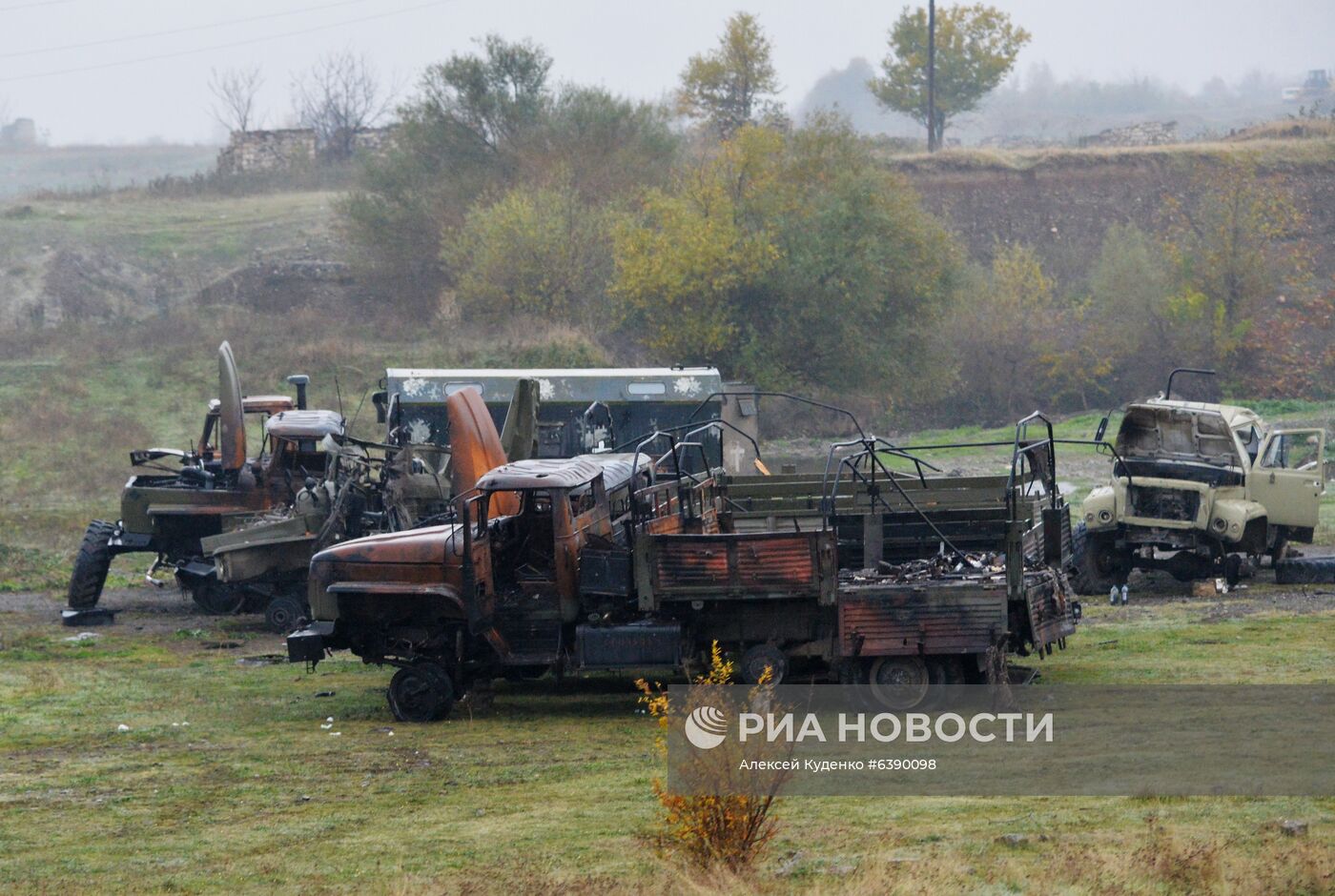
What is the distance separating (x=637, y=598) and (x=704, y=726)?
3.59 meters

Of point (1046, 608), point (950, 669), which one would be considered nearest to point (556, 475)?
point (950, 669)

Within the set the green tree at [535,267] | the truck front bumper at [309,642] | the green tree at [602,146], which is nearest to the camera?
the truck front bumper at [309,642]

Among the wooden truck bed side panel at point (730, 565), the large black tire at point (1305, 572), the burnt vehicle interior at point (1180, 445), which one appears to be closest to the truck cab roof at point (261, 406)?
the wooden truck bed side panel at point (730, 565)

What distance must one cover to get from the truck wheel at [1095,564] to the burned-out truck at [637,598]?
6293 mm

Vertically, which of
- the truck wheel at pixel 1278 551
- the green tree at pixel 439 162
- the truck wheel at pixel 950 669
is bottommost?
the truck wheel at pixel 1278 551

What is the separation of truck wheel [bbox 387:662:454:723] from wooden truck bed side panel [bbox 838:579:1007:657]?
3.49m

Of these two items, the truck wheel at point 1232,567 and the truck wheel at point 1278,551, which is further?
the truck wheel at point 1278,551

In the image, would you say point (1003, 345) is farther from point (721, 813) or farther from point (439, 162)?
point (721, 813)

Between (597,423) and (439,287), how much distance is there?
2546 cm

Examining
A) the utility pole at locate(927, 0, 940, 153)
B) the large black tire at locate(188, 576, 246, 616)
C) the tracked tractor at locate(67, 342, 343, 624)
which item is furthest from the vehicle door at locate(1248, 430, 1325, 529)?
the utility pole at locate(927, 0, 940, 153)

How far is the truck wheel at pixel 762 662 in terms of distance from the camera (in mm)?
12914

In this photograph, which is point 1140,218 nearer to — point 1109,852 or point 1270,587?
point 1270,587

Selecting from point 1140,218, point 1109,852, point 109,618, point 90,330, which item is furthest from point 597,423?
point 1140,218

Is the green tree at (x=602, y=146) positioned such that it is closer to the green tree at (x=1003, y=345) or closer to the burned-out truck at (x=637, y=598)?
the green tree at (x=1003, y=345)
